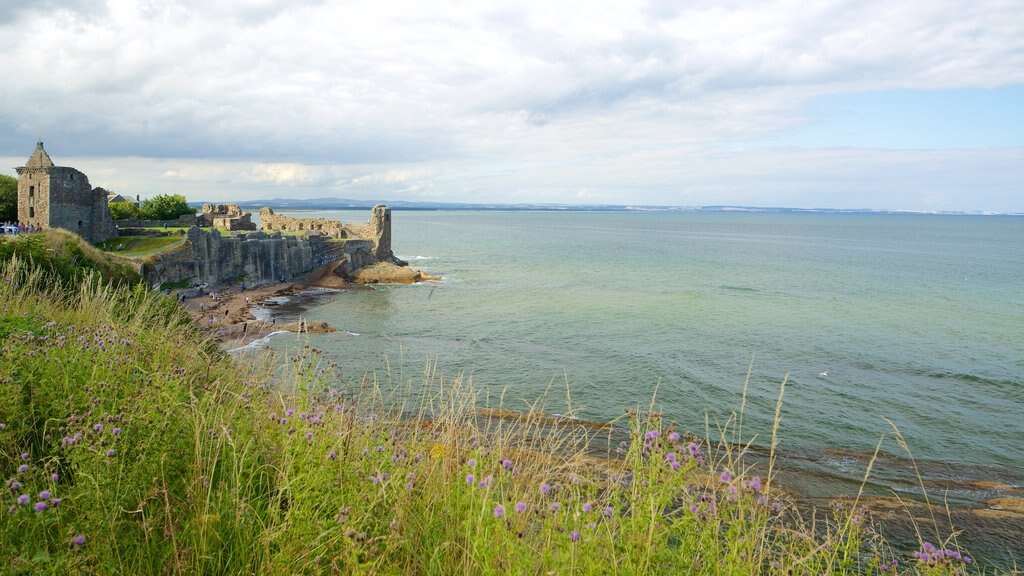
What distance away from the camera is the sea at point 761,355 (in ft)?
52.8

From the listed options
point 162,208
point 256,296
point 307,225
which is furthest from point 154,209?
point 256,296

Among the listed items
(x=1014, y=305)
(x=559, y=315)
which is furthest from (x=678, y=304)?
(x=1014, y=305)

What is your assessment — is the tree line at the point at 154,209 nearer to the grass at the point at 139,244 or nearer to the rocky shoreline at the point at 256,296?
the grass at the point at 139,244

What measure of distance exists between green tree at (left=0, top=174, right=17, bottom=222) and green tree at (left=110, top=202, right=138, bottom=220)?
8.74 m

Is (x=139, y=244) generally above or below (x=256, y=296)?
above

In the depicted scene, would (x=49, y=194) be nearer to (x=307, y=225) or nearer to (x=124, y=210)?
(x=124, y=210)

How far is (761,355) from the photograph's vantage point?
1050 inches

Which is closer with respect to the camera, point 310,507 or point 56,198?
point 310,507

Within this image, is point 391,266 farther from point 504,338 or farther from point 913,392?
point 913,392

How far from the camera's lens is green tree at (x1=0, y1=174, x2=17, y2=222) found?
40.1 meters

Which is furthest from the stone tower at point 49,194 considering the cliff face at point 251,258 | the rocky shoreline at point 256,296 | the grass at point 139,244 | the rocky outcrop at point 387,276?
the rocky outcrop at point 387,276

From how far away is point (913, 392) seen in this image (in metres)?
21.5

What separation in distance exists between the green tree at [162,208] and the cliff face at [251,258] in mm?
13078

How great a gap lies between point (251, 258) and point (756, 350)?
111 feet
